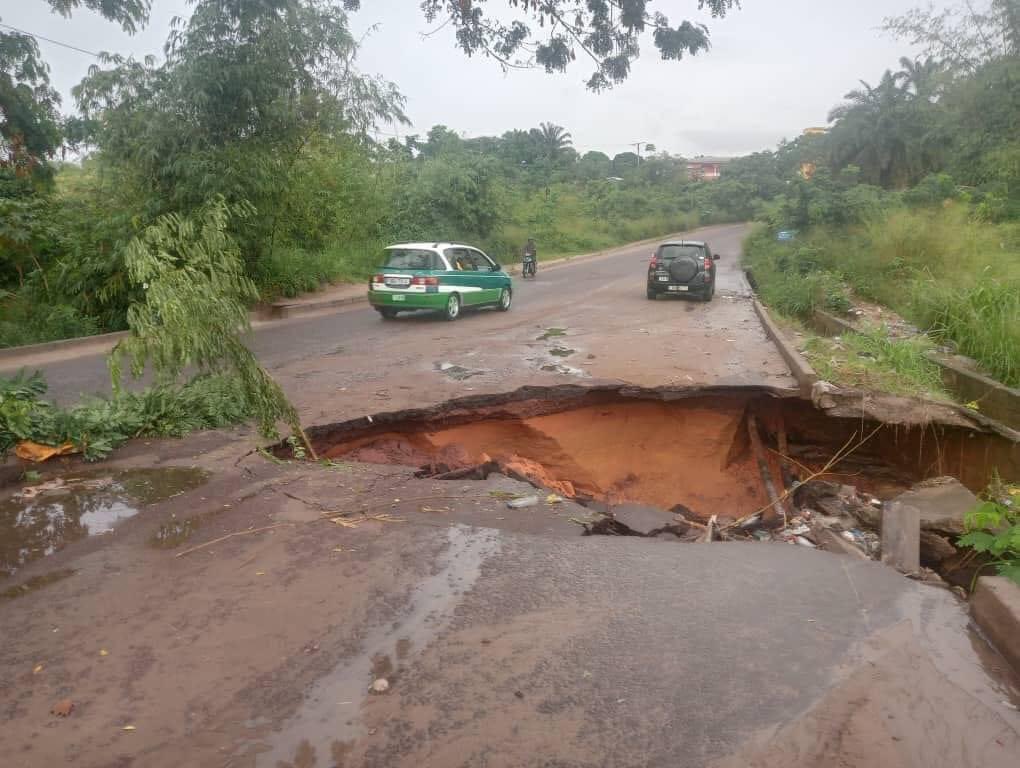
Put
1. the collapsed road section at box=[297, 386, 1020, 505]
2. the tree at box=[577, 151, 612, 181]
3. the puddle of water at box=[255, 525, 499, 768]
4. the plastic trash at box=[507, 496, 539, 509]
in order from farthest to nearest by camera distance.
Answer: the tree at box=[577, 151, 612, 181], the collapsed road section at box=[297, 386, 1020, 505], the plastic trash at box=[507, 496, 539, 509], the puddle of water at box=[255, 525, 499, 768]

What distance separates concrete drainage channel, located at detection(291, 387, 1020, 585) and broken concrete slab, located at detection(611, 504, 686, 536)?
1358mm

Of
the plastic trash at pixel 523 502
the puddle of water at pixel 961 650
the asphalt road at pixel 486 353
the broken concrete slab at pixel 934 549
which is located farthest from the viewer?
the asphalt road at pixel 486 353

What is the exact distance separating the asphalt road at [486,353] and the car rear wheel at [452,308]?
33 centimetres

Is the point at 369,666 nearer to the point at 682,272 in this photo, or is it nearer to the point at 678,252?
the point at 682,272

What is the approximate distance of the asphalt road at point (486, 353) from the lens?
29.1ft

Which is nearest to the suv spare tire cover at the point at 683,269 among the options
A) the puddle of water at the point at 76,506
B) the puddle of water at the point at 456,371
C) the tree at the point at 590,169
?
the puddle of water at the point at 456,371

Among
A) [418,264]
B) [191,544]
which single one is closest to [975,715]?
[191,544]

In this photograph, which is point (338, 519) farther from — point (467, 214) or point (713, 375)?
point (467, 214)

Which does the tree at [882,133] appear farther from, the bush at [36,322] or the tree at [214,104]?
the bush at [36,322]

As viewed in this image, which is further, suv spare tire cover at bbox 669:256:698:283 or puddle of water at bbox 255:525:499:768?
suv spare tire cover at bbox 669:256:698:283

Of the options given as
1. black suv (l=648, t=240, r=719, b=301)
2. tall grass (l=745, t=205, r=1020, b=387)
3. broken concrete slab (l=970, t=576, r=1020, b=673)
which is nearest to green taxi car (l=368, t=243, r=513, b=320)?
black suv (l=648, t=240, r=719, b=301)

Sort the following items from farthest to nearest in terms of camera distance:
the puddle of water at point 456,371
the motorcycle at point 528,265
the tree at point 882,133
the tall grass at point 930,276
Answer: the tree at point 882,133, the motorcycle at point 528,265, the tall grass at point 930,276, the puddle of water at point 456,371

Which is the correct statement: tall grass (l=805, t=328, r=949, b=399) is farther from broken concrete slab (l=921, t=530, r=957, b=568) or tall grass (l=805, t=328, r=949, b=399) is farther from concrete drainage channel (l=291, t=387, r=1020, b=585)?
broken concrete slab (l=921, t=530, r=957, b=568)

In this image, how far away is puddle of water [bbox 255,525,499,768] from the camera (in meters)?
2.71
